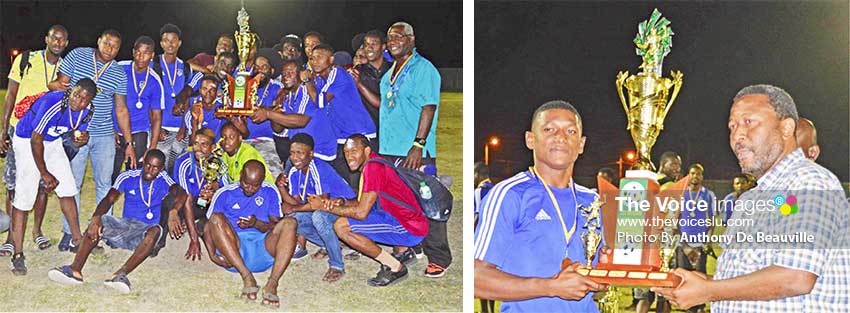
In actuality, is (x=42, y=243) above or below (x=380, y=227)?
below

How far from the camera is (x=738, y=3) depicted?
17.5 ft

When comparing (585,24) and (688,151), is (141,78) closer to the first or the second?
(585,24)

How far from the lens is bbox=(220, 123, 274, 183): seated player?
5.65m

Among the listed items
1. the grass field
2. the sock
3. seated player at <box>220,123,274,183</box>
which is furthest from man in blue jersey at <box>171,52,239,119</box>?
the sock

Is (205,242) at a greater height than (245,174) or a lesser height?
lesser

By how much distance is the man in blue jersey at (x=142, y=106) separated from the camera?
5.71 m

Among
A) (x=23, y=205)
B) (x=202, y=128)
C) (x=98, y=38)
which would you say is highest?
(x=98, y=38)

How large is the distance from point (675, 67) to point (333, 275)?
2.02 m

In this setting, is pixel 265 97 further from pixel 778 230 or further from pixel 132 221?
pixel 778 230

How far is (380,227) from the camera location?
223 inches

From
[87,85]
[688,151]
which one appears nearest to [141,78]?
[87,85]

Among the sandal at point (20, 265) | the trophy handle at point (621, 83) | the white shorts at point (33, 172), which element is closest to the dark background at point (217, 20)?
the white shorts at point (33, 172)

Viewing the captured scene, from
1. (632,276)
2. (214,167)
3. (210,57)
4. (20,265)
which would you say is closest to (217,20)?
(210,57)

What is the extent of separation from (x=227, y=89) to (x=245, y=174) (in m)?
0.45
